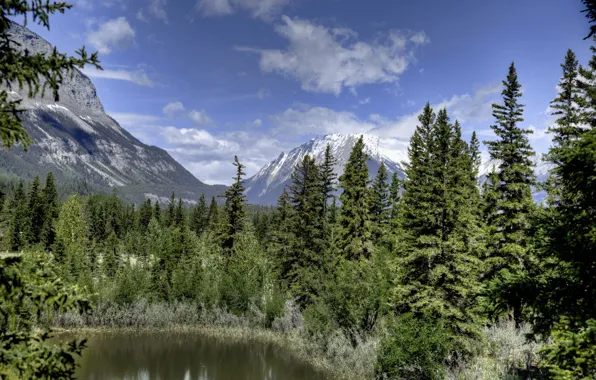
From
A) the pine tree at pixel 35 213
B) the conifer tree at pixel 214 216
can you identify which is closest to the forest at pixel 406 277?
the conifer tree at pixel 214 216

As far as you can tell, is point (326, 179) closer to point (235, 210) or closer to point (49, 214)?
point (235, 210)

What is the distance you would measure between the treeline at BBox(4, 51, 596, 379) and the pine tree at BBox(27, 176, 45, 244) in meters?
37.7

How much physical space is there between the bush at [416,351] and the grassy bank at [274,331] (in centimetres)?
112

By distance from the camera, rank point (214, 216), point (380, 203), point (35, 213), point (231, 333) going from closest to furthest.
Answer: point (231, 333), point (380, 203), point (35, 213), point (214, 216)

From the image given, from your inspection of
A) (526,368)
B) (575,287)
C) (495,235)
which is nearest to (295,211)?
(495,235)

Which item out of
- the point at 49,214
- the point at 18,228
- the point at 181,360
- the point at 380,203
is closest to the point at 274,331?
the point at 181,360

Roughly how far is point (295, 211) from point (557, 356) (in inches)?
1289

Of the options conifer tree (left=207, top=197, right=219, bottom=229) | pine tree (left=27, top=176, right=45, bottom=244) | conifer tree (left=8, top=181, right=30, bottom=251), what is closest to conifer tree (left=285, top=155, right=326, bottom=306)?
conifer tree (left=207, top=197, right=219, bottom=229)

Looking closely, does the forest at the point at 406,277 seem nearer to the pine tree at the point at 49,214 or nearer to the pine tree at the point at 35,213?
the pine tree at the point at 49,214

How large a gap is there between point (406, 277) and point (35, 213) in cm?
8345

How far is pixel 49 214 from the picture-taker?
267 ft

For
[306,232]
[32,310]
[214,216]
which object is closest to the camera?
[32,310]

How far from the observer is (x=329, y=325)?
30.3 m

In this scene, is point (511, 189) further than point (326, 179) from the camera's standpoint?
No
